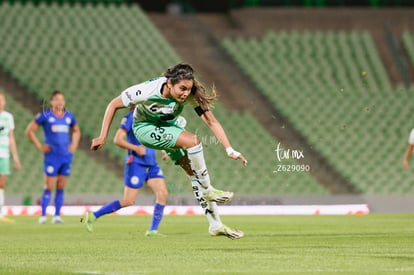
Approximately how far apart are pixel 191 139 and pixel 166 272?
298 cm

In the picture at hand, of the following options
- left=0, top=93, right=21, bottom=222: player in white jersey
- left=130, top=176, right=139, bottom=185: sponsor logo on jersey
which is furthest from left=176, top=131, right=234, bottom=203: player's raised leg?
left=0, top=93, right=21, bottom=222: player in white jersey

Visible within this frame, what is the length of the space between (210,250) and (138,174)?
3660 millimetres

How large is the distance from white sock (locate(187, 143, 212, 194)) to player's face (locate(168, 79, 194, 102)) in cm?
60

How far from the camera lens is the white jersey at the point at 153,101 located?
965 cm

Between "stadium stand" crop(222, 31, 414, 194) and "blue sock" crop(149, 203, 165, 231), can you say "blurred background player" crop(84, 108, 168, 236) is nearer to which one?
"blue sock" crop(149, 203, 165, 231)

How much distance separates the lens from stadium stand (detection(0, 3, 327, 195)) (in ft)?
68.8

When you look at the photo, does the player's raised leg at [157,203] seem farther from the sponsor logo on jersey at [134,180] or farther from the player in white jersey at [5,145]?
the player in white jersey at [5,145]

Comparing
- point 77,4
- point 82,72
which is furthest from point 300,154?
point 77,4

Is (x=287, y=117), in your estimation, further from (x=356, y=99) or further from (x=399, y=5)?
(x=399, y=5)

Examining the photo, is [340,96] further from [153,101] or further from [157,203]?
[153,101]

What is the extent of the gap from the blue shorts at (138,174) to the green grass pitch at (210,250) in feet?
2.31

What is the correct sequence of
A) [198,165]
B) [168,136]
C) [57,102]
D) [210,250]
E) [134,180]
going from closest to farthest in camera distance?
[210,250] < [168,136] < [198,165] < [134,180] < [57,102]

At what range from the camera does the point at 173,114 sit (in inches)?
390

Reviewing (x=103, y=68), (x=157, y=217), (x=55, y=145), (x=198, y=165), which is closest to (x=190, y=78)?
(x=198, y=165)
